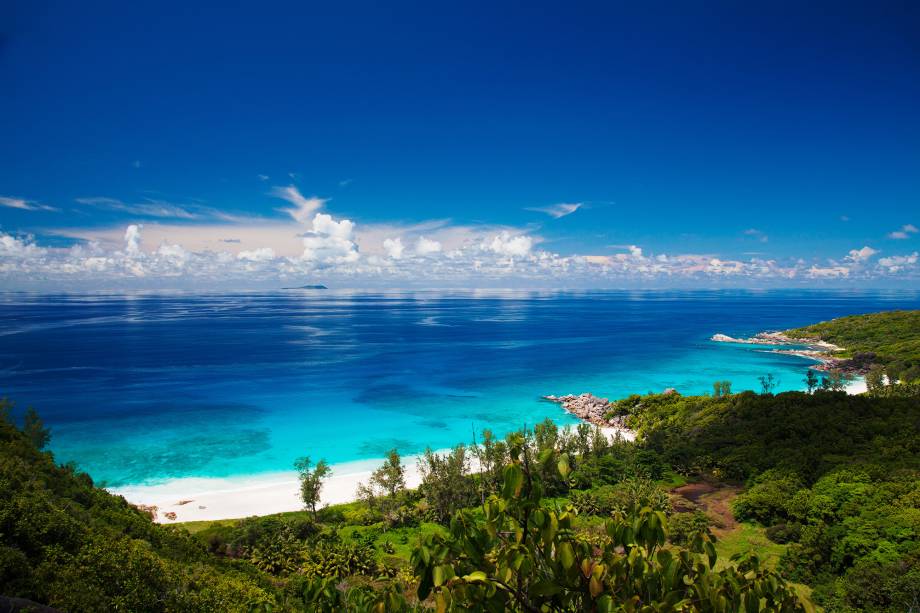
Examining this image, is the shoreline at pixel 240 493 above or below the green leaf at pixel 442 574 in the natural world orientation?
below

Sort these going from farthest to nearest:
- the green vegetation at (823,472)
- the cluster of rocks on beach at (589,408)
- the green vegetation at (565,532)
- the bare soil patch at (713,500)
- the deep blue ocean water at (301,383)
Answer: the cluster of rocks on beach at (589,408)
the deep blue ocean water at (301,383)
the bare soil patch at (713,500)
the green vegetation at (823,472)
the green vegetation at (565,532)

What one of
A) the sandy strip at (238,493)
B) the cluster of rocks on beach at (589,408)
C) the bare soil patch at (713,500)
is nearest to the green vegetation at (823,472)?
the bare soil patch at (713,500)

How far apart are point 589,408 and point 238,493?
156 feet

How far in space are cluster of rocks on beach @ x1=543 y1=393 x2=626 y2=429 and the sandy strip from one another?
2378 cm

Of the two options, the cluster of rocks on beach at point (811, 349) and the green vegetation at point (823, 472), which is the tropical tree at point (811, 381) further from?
the cluster of rocks on beach at point (811, 349)

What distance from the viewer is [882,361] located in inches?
3642

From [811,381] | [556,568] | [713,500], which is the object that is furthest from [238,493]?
[811,381]

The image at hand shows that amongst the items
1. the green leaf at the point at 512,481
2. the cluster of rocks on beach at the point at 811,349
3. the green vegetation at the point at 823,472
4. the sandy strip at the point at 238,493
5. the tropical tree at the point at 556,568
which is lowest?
the sandy strip at the point at 238,493

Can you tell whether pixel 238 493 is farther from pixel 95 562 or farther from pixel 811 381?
pixel 811 381

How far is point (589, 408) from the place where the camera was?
229ft

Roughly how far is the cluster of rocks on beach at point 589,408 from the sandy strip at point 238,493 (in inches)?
936

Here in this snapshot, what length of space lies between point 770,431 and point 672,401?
18695 millimetres

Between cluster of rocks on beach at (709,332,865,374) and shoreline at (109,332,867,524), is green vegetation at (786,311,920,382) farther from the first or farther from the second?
shoreline at (109,332,867,524)

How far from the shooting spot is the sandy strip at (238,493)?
39.0 meters
